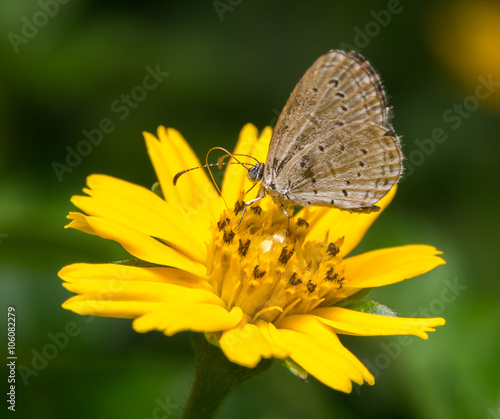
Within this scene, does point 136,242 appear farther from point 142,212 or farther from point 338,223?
point 338,223

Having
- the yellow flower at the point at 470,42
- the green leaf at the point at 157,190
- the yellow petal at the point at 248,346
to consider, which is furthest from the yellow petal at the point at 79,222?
the yellow flower at the point at 470,42

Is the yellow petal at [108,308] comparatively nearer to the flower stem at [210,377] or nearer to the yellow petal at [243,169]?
the flower stem at [210,377]

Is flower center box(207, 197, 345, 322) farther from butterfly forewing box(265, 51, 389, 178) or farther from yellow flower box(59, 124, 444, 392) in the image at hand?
butterfly forewing box(265, 51, 389, 178)

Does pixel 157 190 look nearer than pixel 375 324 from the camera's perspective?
No

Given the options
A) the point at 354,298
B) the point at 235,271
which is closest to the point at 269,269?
the point at 235,271

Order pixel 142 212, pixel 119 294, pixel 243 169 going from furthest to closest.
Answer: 1. pixel 243 169
2. pixel 142 212
3. pixel 119 294

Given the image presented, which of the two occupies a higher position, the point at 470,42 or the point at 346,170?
the point at 346,170

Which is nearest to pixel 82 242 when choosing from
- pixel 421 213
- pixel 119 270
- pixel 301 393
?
pixel 119 270
